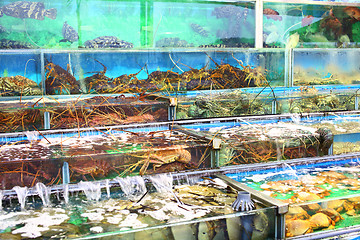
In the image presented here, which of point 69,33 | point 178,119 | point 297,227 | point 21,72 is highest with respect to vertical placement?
point 69,33

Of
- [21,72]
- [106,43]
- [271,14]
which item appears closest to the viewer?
[21,72]

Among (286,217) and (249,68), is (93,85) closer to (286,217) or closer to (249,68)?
(249,68)

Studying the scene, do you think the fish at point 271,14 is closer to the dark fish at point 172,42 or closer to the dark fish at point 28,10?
the dark fish at point 172,42

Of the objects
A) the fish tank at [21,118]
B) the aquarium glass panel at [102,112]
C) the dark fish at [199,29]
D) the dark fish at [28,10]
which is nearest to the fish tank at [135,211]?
the aquarium glass panel at [102,112]

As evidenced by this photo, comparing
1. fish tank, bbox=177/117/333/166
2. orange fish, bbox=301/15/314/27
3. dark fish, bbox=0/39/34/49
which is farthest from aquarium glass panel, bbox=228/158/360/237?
orange fish, bbox=301/15/314/27

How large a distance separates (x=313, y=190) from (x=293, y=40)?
420cm

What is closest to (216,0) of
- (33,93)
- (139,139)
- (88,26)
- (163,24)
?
(163,24)

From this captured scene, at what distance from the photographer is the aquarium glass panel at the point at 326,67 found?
566 centimetres

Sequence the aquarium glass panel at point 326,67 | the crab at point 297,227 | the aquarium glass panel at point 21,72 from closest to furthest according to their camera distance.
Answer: the crab at point 297,227
the aquarium glass panel at point 21,72
the aquarium glass panel at point 326,67

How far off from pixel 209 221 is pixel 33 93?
11.7 ft

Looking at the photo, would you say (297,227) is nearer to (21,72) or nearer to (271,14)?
(21,72)

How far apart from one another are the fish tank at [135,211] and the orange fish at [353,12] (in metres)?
5.03

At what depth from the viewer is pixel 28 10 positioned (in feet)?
14.9

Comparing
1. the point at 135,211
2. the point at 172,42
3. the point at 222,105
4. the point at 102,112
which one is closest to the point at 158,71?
the point at 172,42
